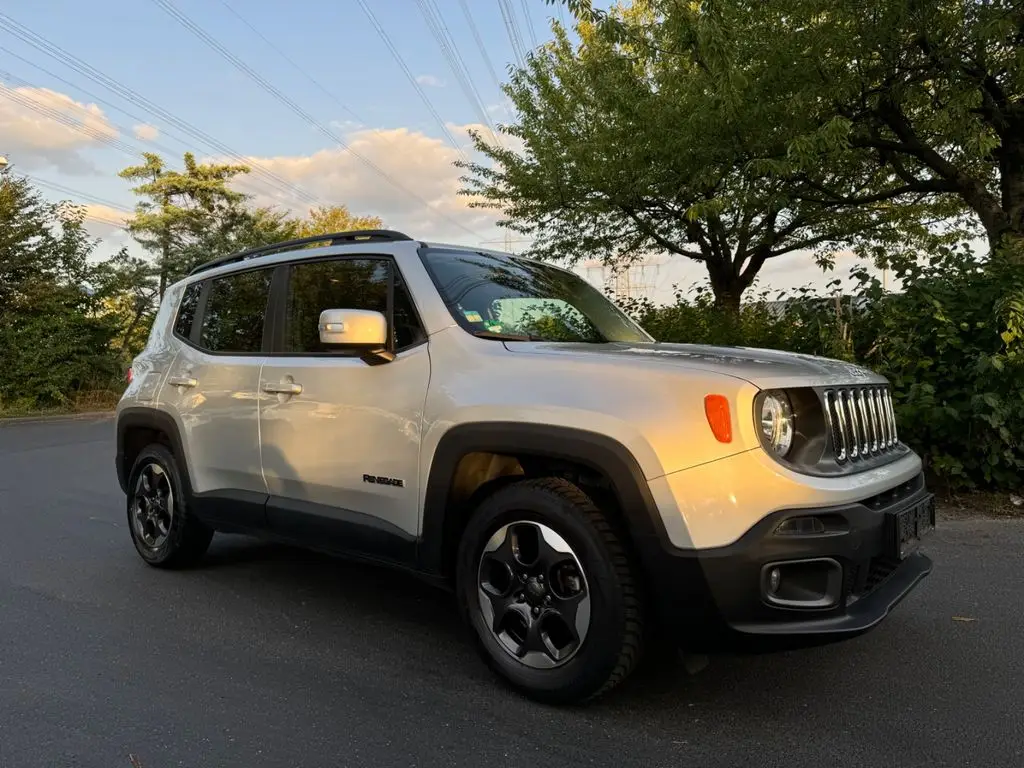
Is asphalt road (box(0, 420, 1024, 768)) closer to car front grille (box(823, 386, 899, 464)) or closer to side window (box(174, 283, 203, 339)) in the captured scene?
car front grille (box(823, 386, 899, 464))

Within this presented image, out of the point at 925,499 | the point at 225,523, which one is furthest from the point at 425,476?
the point at 925,499

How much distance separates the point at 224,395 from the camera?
4.16m

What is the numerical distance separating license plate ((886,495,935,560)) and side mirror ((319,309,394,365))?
2054 mm

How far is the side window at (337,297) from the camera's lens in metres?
3.48

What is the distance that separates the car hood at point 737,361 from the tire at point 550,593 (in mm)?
535

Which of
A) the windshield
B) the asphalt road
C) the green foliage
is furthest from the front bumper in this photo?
the green foliage

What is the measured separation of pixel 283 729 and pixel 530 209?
15.0 m

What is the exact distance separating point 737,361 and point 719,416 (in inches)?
17.6

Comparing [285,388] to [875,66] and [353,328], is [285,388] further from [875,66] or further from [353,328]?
[875,66]

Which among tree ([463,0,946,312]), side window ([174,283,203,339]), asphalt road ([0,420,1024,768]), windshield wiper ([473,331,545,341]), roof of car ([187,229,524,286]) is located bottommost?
asphalt road ([0,420,1024,768])

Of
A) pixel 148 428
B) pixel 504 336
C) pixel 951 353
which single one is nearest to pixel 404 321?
pixel 504 336

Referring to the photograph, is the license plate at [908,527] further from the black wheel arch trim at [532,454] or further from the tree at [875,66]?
the tree at [875,66]

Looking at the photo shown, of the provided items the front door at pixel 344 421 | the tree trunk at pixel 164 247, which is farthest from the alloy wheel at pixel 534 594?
the tree trunk at pixel 164 247

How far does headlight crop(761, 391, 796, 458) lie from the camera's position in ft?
8.61
